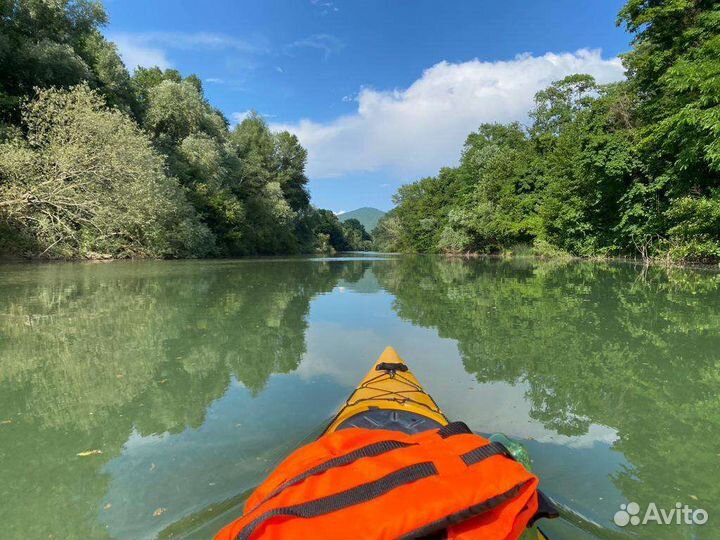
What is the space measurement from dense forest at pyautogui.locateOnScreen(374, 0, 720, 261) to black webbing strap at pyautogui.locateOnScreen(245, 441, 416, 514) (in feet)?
50.5

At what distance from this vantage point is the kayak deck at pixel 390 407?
7.03 feet

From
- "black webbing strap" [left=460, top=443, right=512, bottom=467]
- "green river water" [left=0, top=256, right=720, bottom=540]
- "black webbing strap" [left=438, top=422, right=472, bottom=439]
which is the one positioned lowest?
"green river water" [left=0, top=256, right=720, bottom=540]

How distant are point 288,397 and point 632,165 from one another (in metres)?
20.7

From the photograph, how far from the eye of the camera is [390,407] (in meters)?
2.38

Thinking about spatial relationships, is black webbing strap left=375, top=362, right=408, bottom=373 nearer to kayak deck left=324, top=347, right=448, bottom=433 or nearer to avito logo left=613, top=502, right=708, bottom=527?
kayak deck left=324, top=347, right=448, bottom=433

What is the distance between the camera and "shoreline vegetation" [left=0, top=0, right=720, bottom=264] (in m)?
15.1

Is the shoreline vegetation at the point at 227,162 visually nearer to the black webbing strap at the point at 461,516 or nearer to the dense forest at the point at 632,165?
the dense forest at the point at 632,165

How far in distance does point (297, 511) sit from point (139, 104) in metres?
28.8

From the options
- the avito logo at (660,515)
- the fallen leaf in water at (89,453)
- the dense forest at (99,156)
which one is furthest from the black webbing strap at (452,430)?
the dense forest at (99,156)

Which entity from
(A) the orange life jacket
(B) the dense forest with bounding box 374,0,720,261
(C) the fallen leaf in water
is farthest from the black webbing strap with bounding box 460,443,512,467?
(B) the dense forest with bounding box 374,0,720,261

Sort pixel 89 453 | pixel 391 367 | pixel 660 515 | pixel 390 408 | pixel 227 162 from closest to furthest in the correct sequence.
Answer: pixel 660 515 < pixel 390 408 < pixel 89 453 < pixel 391 367 < pixel 227 162

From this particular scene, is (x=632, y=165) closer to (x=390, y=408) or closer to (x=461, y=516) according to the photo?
(x=390, y=408)

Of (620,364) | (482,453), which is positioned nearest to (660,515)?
(482,453)

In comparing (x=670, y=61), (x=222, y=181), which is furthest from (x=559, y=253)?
(x=222, y=181)
